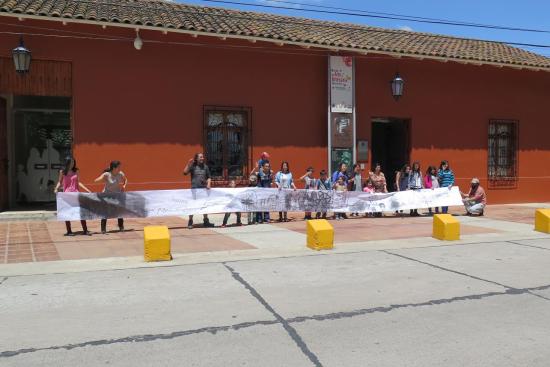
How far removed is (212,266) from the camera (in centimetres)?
748

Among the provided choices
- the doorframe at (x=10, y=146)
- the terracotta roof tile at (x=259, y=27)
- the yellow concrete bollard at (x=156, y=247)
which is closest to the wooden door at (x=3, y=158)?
the doorframe at (x=10, y=146)

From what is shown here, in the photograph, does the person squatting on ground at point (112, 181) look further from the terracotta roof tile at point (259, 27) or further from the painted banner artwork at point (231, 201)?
the terracotta roof tile at point (259, 27)

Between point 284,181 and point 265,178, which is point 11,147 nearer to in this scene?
point 265,178

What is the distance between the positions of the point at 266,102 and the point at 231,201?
3.88 m

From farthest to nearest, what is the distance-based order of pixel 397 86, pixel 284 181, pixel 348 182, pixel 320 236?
pixel 397 86
pixel 348 182
pixel 284 181
pixel 320 236

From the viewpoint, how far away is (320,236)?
881 cm

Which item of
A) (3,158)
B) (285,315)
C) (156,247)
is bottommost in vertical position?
(285,315)

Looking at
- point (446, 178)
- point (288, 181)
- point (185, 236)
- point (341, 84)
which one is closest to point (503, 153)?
point (446, 178)

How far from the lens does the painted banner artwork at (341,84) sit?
1492 centimetres

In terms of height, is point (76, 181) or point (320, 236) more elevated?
point (76, 181)

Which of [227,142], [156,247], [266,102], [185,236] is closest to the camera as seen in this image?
[156,247]

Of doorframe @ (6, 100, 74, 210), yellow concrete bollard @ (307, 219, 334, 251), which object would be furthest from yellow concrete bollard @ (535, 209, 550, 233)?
doorframe @ (6, 100, 74, 210)

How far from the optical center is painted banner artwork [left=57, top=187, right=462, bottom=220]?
34.1ft

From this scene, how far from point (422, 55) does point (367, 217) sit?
537 centimetres
